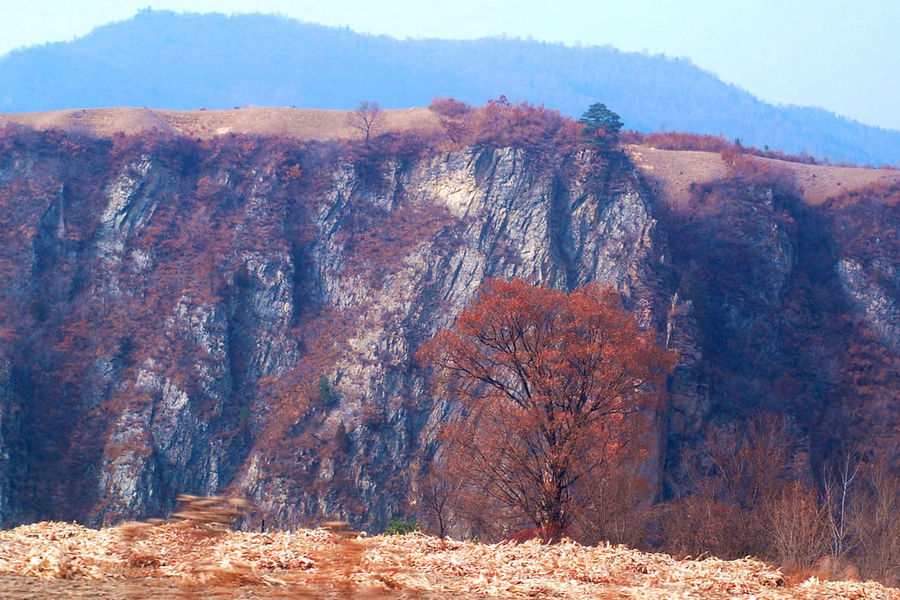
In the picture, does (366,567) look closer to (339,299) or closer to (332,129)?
(339,299)

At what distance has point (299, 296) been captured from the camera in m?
38.1

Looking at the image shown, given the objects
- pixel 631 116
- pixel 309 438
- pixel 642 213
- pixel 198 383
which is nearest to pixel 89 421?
pixel 198 383

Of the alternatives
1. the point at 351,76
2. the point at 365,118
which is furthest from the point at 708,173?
the point at 351,76

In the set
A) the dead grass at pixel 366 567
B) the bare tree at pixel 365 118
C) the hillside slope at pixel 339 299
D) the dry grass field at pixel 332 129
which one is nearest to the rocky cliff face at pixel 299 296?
the hillside slope at pixel 339 299

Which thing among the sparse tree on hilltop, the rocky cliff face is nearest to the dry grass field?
the rocky cliff face

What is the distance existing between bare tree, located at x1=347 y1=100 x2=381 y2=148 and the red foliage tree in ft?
88.4

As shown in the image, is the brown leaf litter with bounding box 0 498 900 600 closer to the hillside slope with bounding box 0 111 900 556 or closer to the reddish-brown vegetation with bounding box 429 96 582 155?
the hillside slope with bounding box 0 111 900 556

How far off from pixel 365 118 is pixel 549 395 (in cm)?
2972

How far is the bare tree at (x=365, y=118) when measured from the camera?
4399 centimetres

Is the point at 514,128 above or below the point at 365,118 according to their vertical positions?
below

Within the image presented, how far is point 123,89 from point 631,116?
89079 millimetres

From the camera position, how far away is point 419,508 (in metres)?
30.0

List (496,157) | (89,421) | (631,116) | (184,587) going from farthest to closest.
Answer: (631,116), (496,157), (89,421), (184,587)

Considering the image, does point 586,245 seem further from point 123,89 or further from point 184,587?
point 123,89
